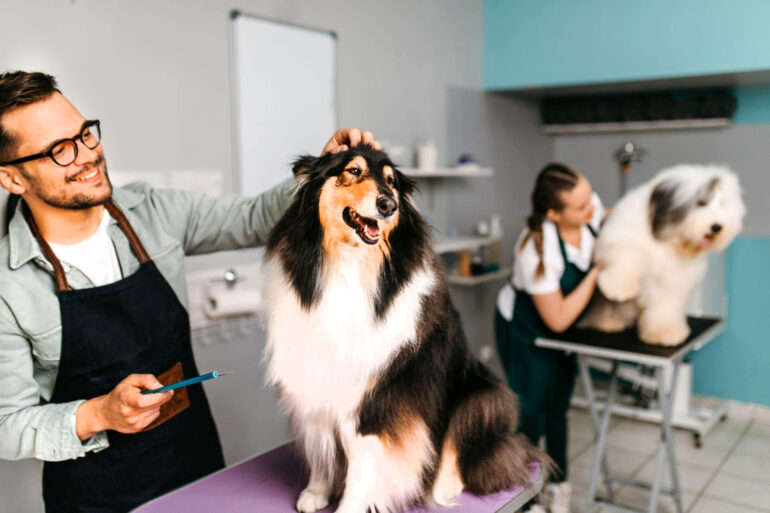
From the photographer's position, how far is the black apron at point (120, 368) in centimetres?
→ 155

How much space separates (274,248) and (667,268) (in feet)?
6.36

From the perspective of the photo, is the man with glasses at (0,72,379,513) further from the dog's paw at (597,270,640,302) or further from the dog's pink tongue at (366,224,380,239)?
the dog's paw at (597,270,640,302)

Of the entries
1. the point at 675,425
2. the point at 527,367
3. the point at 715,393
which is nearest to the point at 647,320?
the point at 527,367

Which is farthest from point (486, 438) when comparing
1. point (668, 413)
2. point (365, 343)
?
point (668, 413)

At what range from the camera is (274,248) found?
139 centimetres

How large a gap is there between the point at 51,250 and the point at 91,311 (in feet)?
0.56

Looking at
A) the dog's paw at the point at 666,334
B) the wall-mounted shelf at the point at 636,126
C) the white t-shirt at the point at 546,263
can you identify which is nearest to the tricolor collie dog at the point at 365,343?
the white t-shirt at the point at 546,263

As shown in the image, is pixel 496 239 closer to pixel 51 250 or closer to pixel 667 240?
pixel 667 240

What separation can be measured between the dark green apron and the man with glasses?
4.71ft

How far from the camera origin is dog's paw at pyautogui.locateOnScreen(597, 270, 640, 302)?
2.68 meters

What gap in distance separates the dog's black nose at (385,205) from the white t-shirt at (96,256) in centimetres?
79

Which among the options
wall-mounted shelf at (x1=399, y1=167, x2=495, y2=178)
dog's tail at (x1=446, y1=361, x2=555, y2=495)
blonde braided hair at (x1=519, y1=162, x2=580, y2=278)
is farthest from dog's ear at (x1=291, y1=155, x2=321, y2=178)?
wall-mounted shelf at (x1=399, y1=167, x2=495, y2=178)

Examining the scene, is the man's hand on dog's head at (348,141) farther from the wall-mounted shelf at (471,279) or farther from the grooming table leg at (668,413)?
the wall-mounted shelf at (471,279)

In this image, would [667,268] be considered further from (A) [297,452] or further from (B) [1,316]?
(B) [1,316]
